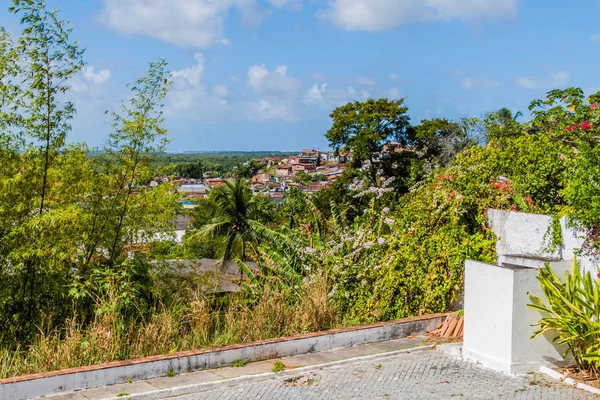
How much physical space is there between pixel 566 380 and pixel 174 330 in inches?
171

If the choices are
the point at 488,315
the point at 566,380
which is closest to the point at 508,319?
the point at 488,315

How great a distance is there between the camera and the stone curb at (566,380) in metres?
6.26

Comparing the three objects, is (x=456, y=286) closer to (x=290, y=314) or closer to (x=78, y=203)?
(x=290, y=314)

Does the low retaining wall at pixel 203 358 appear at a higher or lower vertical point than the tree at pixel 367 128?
lower

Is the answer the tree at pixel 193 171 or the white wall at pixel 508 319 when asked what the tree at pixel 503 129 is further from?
the tree at pixel 193 171

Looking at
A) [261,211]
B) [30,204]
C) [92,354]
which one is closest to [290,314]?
[92,354]

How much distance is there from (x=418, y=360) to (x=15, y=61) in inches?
245

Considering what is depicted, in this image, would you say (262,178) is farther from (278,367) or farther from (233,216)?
(278,367)

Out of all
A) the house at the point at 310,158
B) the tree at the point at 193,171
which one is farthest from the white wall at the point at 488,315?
the house at the point at 310,158

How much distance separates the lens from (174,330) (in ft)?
25.4

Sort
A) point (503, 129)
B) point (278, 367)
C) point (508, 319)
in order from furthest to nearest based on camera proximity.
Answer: point (503, 129) < point (278, 367) < point (508, 319)

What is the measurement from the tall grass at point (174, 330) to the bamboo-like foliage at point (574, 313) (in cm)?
286

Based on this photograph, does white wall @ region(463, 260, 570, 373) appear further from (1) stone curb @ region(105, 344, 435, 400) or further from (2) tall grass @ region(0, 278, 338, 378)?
(2) tall grass @ region(0, 278, 338, 378)

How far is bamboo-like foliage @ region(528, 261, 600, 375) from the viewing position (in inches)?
251
